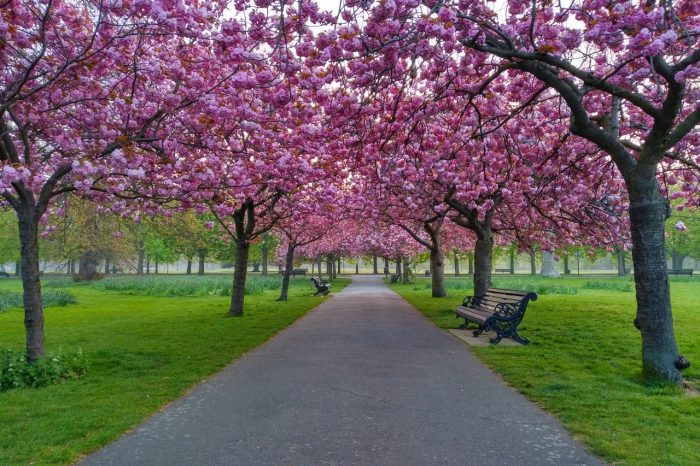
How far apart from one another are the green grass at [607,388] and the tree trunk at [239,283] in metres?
6.14

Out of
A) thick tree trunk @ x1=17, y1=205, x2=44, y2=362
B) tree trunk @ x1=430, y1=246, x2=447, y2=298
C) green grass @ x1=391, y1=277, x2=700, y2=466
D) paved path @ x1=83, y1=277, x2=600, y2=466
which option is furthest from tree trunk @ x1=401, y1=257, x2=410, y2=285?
thick tree trunk @ x1=17, y1=205, x2=44, y2=362

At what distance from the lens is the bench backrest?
9.61 metres

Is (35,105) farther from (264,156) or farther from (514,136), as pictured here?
(514,136)

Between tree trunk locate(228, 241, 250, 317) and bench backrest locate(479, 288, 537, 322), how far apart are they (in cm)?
720

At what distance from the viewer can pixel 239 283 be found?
49.7 ft

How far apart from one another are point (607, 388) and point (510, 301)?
174 inches

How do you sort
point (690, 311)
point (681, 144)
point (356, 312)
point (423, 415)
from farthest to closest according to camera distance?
point (356, 312) < point (690, 311) < point (681, 144) < point (423, 415)

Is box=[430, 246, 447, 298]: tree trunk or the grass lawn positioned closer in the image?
the grass lawn

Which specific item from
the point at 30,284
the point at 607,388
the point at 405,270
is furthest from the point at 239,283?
the point at 405,270

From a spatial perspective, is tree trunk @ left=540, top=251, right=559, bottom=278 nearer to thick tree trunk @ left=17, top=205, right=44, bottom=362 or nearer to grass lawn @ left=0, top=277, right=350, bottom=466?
grass lawn @ left=0, top=277, right=350, bottom=466

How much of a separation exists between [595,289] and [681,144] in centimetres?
1904

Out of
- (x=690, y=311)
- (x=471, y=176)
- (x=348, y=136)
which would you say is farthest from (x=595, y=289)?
(x=348, y=136)

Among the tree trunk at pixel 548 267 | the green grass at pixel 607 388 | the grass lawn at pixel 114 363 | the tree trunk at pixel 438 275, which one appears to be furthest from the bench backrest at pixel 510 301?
the tree trunk at pixel 548 267

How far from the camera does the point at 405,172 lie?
466 inches
